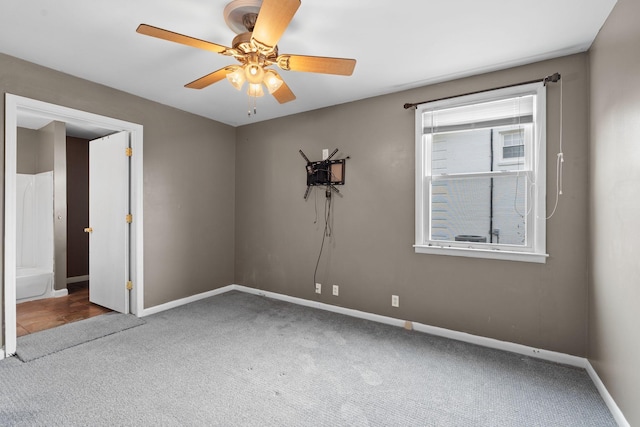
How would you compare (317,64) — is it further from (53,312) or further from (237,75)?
(53,312)

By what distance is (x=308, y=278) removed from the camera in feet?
13.1

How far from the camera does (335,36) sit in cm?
230

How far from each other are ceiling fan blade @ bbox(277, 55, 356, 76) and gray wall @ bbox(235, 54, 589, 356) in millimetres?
1478

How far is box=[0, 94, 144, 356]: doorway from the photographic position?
2.60 metres

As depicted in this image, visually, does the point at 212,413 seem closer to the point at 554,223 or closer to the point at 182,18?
the point at 182,18

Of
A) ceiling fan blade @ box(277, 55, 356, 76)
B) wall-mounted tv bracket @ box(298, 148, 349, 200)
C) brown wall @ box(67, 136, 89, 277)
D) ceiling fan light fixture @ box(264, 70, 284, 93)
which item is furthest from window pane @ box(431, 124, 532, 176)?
brown wall @ box(67, 136, 89, 277)

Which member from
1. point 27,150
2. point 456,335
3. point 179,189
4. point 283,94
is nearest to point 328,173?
point 283,94

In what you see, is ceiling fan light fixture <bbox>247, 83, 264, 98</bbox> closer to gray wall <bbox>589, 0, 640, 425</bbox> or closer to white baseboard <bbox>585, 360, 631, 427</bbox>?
gray wall <bbox>589, 0, 640, 425</bbox>

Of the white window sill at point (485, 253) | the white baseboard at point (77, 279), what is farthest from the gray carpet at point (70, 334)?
the white window sill at point (485, 253)

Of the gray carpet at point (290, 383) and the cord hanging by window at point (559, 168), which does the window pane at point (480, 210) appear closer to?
the cord hanging by window at point (559, 168)

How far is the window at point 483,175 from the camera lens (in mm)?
2676

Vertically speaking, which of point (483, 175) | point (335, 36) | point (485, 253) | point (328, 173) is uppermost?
point (335, 36)

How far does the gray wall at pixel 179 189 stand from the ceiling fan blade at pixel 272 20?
7.75 feet

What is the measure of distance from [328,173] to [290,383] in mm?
2298
